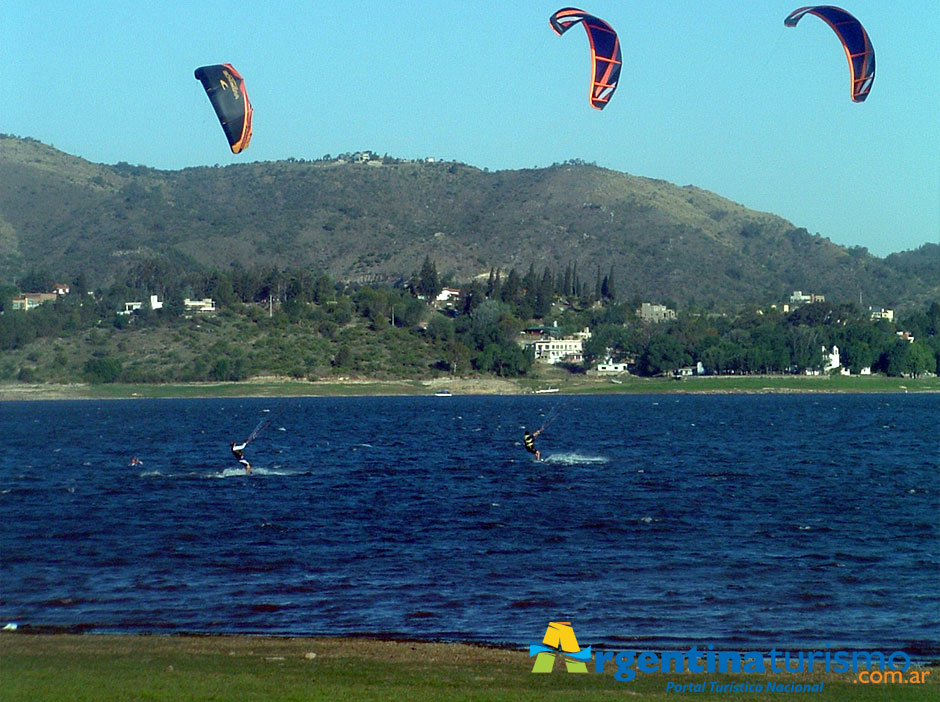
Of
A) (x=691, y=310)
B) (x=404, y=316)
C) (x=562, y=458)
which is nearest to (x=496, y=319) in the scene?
(x=404, y=316)

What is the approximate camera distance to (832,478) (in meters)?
40.7

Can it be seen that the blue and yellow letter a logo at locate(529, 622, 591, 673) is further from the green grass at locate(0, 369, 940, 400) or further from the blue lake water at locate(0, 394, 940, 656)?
the green grass at locate(0, 369, 940, 400)

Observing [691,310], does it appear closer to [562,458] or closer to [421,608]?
[562,458]

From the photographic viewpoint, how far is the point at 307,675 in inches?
544

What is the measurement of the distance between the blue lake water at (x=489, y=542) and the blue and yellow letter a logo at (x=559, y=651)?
45 cm

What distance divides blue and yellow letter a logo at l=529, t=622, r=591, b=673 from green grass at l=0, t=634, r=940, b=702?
182 mm

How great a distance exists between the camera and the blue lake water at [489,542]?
59.7 ft

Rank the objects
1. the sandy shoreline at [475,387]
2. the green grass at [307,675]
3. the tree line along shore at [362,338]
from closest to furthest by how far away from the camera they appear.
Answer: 1. the green grass at [307,675]
2. the sandy shoreline at [475,387]
3. the tree line along shore at [362,338]

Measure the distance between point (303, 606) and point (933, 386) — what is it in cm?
12551

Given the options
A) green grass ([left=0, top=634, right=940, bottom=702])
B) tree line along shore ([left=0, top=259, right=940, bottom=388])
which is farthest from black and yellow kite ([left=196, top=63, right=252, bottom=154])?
tree line along shore ([left=0, top=259, right=940, bottom=388])
